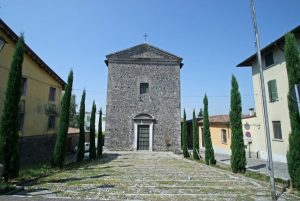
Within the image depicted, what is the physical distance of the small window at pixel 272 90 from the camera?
14594mm

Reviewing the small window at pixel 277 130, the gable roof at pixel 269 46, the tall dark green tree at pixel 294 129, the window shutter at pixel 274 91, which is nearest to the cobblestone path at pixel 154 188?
the tall dark green tree at pixel 294 129

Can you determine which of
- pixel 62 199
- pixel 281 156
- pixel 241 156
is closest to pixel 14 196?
pixel 62 199

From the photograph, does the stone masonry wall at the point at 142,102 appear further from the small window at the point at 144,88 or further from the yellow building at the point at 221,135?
the yellow building at the point at 221,135

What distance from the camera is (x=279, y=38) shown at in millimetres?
13133

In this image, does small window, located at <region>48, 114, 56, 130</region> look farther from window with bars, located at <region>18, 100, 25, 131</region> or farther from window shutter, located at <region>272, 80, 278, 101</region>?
window shutter, located at <region>272, 80, 278, 101</region>

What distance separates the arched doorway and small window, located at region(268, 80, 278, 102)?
1057cm

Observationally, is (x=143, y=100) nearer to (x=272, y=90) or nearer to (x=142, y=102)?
(x=142, y=102)

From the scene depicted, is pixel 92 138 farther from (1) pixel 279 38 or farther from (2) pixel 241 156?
(1) pixel 279 38

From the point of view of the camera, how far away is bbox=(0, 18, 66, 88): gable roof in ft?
38.5

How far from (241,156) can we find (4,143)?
10.0 metres

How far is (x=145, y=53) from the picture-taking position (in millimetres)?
22984

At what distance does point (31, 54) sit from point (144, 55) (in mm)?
11401

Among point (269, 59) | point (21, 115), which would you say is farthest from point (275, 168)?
point (21, 115)

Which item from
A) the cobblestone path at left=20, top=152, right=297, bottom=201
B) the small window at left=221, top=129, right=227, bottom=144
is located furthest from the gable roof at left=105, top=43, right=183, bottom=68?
the cobblestone path at left=20, top=152, right=297, bottom=201
